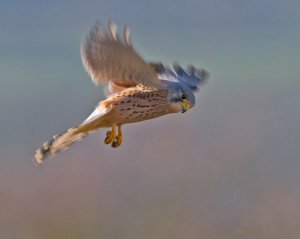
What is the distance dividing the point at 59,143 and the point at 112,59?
424 millimetres

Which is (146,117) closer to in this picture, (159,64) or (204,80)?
(159,64)

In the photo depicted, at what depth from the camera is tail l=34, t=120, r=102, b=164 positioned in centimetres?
277

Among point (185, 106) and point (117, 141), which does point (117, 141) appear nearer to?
point (117, 141)

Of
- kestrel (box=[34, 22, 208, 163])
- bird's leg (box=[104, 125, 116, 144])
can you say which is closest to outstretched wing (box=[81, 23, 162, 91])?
kestrel (box=[34, 22, 208, 163])

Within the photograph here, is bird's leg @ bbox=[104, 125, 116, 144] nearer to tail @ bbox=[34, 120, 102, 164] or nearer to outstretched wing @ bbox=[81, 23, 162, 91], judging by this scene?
tail @ bbox=[34, 120, 102, 164]

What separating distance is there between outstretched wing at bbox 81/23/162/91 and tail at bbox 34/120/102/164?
0.22 metres

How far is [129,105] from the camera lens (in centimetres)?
275

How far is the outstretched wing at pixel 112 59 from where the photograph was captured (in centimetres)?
245

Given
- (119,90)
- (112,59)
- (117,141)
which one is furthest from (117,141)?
(112,59)

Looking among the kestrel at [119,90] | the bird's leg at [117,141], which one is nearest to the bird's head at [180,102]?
the kestrel at [119,90]

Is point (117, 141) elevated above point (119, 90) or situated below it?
below

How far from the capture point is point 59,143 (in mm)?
2812

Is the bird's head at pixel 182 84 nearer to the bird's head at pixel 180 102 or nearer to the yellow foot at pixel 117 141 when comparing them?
the bird's head at pixel 180 102

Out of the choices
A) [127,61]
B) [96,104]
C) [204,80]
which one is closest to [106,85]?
[96,104]
